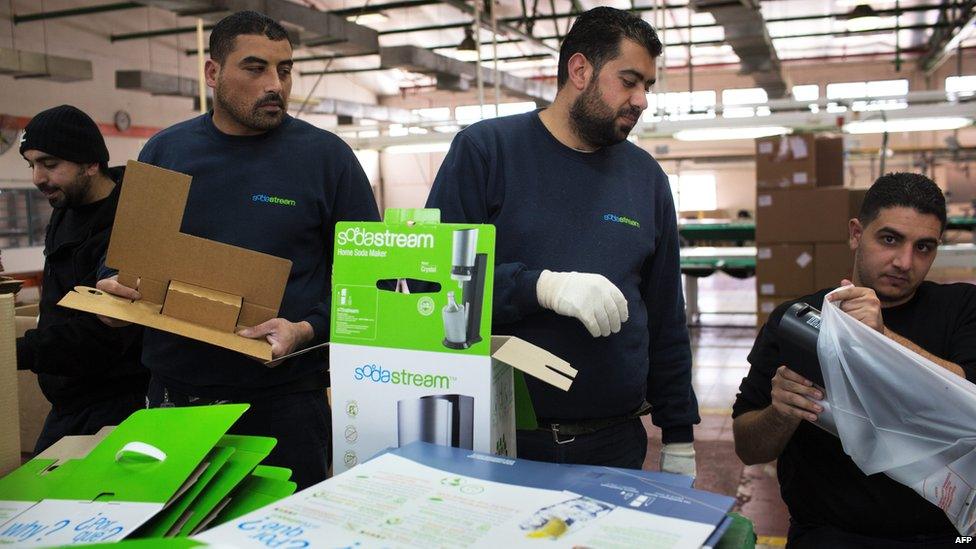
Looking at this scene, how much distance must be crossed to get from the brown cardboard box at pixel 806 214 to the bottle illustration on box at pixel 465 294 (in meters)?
5.67

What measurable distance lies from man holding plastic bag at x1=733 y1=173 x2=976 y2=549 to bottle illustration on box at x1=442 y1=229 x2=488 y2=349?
0.61 metres

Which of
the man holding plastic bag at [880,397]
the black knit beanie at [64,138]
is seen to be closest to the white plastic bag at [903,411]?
the man holding plastic bag at [880,397]

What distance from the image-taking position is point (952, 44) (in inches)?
384

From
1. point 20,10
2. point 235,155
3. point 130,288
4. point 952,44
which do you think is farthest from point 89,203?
point 952,44

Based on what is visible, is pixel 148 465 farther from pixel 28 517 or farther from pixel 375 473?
pixel 375 473

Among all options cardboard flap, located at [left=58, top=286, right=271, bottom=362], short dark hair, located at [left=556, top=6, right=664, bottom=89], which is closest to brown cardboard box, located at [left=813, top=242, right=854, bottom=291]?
short dark hair, located at [left=556, top=6, right=664, bottom=89]

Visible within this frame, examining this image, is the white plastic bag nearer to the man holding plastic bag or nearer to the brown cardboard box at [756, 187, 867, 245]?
the man holding plastic bag

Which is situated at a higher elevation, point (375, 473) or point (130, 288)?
point (130, 288)

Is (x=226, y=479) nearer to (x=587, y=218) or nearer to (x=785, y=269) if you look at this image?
(x=587, y=218)

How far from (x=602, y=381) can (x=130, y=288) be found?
2.79 feet

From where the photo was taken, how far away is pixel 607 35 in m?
1.60

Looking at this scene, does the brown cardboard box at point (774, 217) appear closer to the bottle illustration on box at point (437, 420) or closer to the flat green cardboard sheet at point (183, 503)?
the bottle illustration on box at point (437, 420)

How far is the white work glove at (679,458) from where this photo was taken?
1608 millimetres

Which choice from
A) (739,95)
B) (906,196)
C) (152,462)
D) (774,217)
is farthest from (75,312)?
(739,95)
